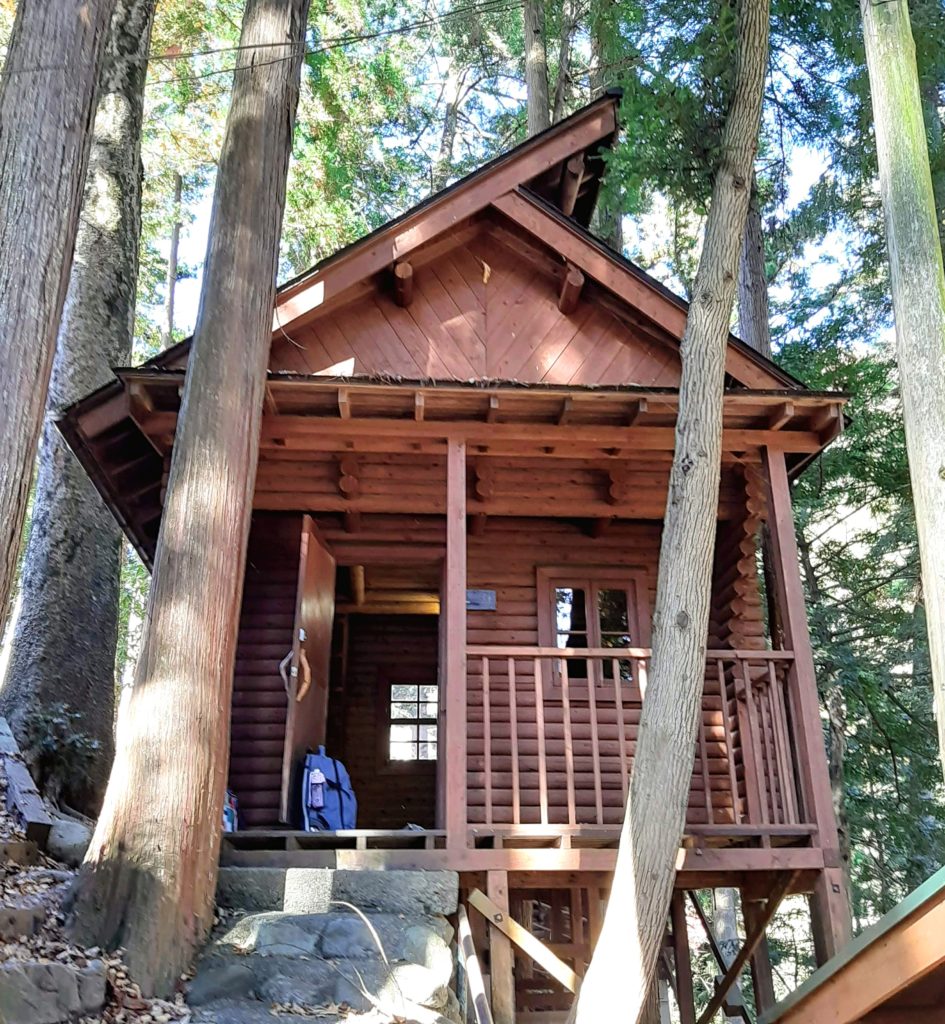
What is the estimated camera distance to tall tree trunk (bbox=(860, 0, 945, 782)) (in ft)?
18.1

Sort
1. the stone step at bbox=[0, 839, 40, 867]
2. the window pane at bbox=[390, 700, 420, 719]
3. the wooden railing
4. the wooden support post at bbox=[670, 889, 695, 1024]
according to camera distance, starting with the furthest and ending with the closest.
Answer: the window pane at bbox=[390, 700, 420, 719] → the wooden support post at bbox=[670, 889, 695, 1024] → the wooden railing → the stone step at bbox=[0, 839, 40, 867]

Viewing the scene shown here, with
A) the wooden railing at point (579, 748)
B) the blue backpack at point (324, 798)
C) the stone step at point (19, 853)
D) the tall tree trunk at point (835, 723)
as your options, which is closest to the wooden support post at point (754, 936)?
the wooden railing at point (579, 748)

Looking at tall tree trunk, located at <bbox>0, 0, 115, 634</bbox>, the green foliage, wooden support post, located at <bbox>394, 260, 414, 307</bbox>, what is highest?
wooden support post, located at <bbox>394, 260, 414, 307</bbox>

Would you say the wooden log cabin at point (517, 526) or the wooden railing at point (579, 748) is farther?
the wooden railing at point (579, 748)

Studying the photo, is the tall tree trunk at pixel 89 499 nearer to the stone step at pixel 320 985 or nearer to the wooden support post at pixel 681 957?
the stone step at pixel 320 985

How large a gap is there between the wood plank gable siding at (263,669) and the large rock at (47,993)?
400 cm

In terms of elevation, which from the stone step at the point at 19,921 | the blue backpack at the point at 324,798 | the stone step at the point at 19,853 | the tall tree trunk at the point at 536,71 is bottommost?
the stone step at the point at 19,921

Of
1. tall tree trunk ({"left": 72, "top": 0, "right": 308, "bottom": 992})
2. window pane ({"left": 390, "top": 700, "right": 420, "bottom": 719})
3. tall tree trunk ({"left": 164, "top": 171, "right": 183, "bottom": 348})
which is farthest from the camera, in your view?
tall tree trunk ({"left": 164, "top": 171, "right": 183, "bottom": 348})

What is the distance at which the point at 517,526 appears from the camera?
965 centimetres

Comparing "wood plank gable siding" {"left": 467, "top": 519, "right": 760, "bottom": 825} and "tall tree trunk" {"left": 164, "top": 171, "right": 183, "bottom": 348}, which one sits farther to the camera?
"tall tree trunk" {"left": 164, "top": 171, "right": 183, "bottom": 348}

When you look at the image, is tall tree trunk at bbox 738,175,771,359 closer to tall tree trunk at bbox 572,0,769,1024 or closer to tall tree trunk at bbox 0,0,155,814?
tall tree trunk at bbox 572,0,769,1024

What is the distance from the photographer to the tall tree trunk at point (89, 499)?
901 cm

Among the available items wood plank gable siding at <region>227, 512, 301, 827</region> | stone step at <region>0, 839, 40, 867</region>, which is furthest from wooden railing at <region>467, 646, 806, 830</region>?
stone step at <region>0, 839, 40, 867</region>

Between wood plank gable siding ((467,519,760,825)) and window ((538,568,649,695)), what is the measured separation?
0.10 metres
